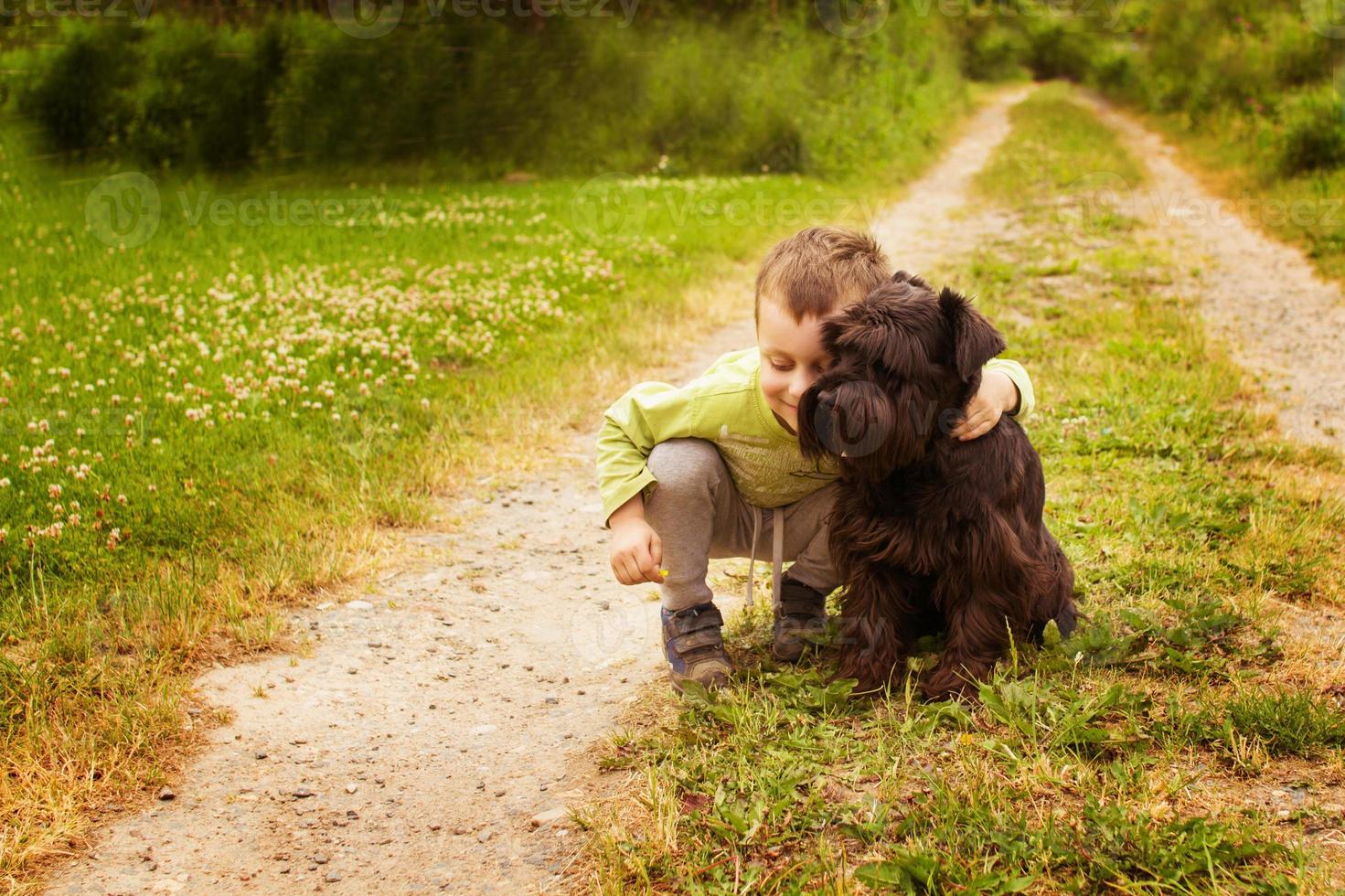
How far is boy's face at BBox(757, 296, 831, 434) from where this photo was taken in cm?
290

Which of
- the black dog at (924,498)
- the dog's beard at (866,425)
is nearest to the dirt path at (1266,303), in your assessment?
the black dog at (924,498)

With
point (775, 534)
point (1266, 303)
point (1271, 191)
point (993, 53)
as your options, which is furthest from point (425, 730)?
point (993, 53)

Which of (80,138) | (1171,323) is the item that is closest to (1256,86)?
(1171,323)

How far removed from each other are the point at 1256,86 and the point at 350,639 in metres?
20.8

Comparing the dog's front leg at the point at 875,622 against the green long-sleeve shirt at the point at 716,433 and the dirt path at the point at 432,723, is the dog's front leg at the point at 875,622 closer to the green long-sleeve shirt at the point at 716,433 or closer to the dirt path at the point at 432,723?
the green long-sleeve shirt at the point at 716,433

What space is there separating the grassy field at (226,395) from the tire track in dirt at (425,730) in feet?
0.60

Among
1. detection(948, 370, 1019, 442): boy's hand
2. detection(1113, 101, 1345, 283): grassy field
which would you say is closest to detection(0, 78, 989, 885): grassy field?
detection(948, 370, 1019, 442): boy's hand

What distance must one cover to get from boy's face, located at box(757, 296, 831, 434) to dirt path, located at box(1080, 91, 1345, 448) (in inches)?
143

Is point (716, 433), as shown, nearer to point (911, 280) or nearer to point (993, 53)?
point (911, 280)

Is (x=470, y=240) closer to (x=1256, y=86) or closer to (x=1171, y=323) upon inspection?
(x=1171, y=323)

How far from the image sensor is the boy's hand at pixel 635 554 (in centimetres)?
307

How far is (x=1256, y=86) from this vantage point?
1959cm

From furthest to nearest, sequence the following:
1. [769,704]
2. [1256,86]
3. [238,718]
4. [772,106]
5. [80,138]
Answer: [1256,86]
[772,106]
[80,138]
[238,718]
[769,704]

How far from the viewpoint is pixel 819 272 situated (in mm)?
2887
